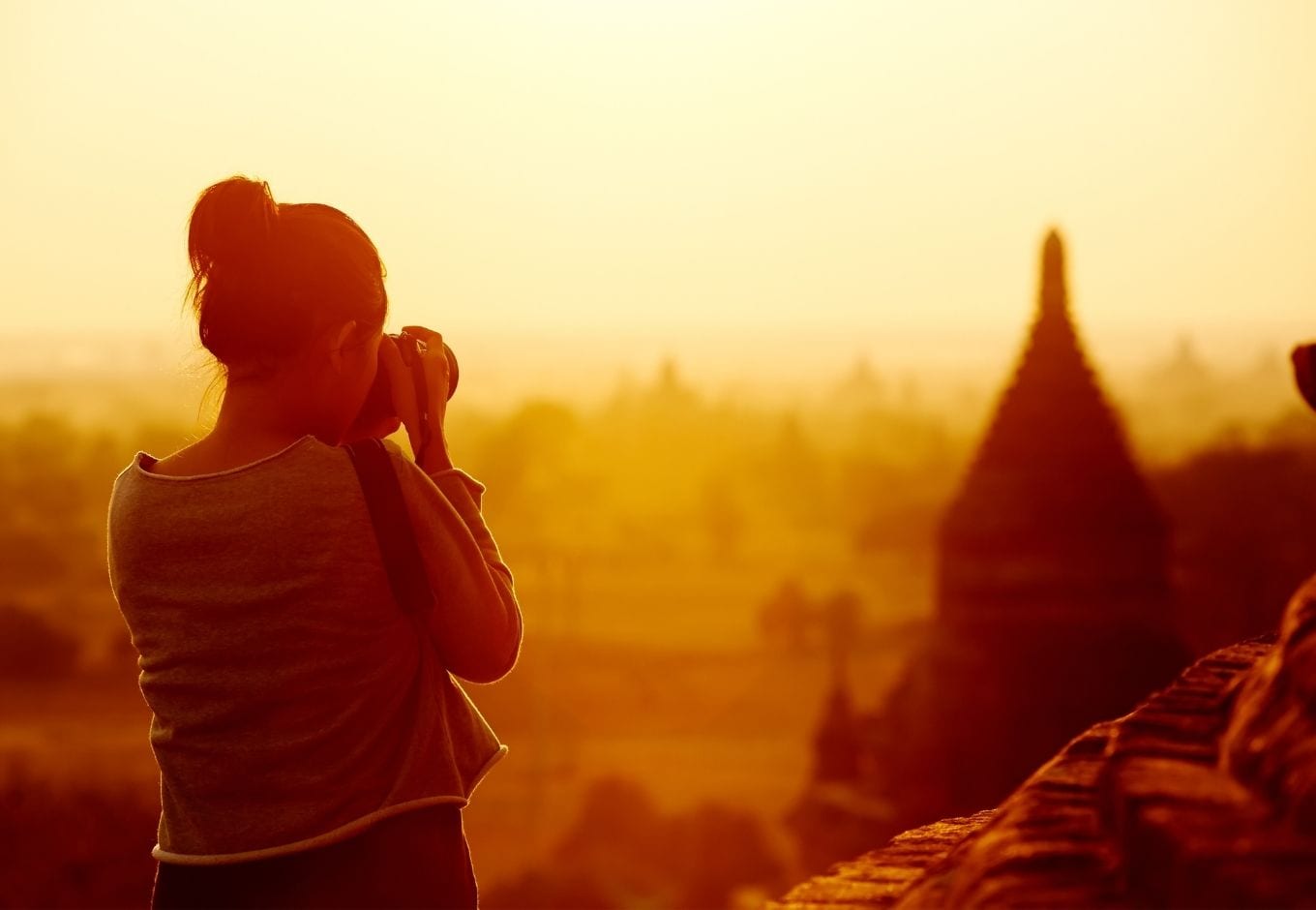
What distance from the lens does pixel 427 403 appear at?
2.98 meters

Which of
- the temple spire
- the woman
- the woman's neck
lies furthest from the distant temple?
the woman's neck

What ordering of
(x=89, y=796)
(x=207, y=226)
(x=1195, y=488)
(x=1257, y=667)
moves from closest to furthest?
1. (x=207, y=226)
2. (x=1257, y=667)
3. (x=89, y=796)
4. (x=1195, y=488)

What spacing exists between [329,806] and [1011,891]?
1162 millimetres

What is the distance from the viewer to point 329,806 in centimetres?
268

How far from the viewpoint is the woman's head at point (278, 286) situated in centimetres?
274

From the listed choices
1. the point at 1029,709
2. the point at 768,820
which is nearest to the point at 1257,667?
the point at 1029,709

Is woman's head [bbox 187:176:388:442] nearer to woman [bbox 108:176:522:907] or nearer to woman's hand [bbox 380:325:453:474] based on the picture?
woman [bbox 108:176:522:907]

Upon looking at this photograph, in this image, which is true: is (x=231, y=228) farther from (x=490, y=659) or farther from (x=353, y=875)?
(x=353, y=875)

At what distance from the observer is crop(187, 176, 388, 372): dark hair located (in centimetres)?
274

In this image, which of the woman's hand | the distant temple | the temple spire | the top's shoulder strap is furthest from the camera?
the temple spire

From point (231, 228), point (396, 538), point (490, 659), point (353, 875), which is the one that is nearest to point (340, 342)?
point (231, 228)

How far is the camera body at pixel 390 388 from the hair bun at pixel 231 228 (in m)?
0.33

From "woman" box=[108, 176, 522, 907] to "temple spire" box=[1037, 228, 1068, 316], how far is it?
20885 mm

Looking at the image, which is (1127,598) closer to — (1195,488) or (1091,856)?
(1195,488)
